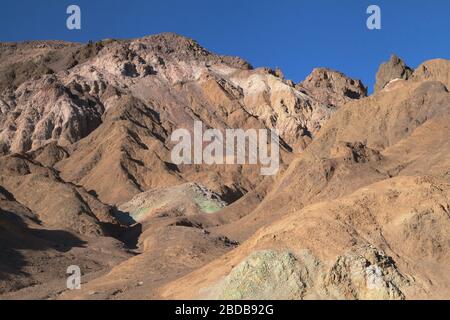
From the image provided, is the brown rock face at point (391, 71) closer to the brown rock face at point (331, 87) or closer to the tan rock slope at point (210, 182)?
the tan rock slope at point (210, 182)

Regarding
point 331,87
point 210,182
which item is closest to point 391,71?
point 331,87

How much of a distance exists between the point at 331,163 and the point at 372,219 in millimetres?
27589

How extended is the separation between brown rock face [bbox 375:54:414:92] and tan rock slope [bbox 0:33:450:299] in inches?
10.4

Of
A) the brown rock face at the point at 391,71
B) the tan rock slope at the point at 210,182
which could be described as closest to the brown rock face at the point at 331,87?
the tan rock slope at the point at 210,182

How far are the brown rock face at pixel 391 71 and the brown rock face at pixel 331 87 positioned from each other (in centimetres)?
1529

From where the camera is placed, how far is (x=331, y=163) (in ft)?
174

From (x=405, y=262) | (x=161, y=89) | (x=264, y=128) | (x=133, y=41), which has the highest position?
(x=133, y=41)

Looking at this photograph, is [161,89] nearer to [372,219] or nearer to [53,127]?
[53,127]

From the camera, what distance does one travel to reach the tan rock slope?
934 inches

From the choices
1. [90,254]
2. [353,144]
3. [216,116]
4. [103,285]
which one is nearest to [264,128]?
[216,116]

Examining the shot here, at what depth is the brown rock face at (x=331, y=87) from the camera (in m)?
121

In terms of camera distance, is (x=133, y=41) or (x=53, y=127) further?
(x=133, y=41)

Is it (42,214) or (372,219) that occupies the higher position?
(42,214)

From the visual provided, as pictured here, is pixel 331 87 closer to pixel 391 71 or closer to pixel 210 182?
pixel 391 71
